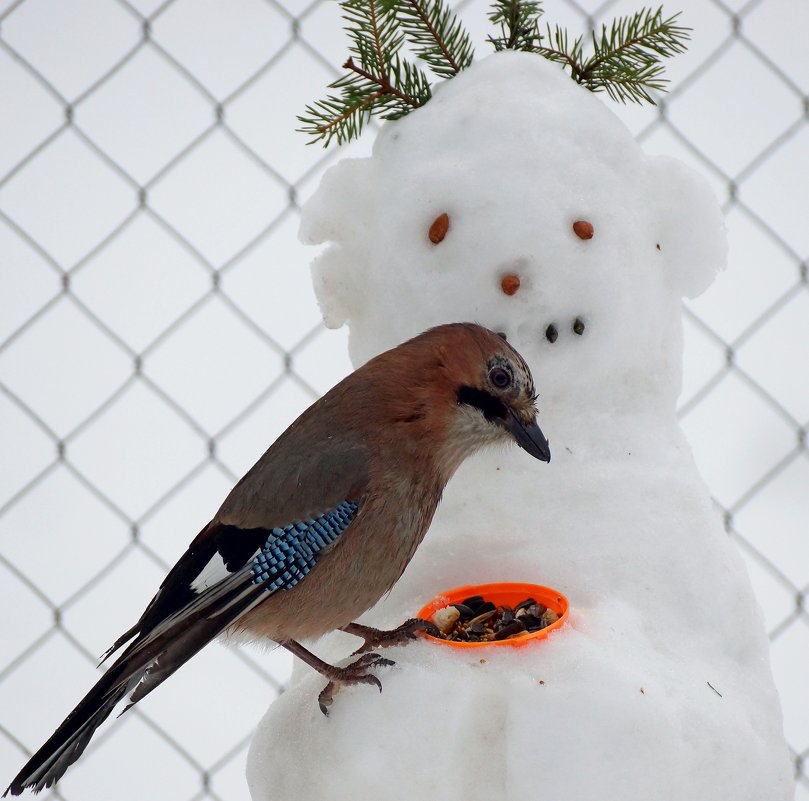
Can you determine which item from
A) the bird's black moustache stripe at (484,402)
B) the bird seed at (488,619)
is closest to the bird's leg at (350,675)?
the bird seed at (488,619)

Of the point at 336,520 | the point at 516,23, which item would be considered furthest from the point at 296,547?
the point at 516,23

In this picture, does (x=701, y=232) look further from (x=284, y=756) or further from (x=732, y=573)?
(x=284, y=756)

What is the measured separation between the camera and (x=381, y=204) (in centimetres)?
176

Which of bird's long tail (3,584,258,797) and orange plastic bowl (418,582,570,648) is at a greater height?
bird's long tail (3,584,258,797)

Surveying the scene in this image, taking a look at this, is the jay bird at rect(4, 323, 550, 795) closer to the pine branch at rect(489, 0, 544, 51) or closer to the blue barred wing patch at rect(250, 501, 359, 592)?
the blue barred wing patch at rect(250, 501, 359, 592)

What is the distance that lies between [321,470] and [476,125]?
49 cm

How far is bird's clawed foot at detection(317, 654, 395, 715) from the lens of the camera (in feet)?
4.83

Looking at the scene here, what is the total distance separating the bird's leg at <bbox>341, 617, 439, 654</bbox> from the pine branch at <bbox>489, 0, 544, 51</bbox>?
0.82 m

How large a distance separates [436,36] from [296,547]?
733 mm

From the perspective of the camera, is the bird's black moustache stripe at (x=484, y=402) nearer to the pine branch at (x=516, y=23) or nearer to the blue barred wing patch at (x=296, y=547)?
the blue barred wing patch at (x=296, y=547)

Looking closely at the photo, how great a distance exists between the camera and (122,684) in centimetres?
152

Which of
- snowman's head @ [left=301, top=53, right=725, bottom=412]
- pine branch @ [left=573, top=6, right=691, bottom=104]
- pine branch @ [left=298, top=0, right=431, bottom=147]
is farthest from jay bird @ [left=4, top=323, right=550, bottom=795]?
pine branch @ [left=573, top=6, right=691, bottom=104]

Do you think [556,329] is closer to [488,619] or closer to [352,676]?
[488,619]

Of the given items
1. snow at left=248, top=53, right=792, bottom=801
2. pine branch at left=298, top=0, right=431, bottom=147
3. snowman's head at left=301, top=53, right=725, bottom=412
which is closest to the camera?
snow at left=248, top=53, right=792, bottom=801
